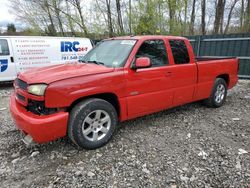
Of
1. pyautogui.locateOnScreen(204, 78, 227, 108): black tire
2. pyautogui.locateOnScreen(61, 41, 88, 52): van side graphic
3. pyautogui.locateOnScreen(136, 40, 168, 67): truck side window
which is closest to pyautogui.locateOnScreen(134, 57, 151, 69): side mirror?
pyautogui.locateOnScreen(136, 40, 168, 67): truck side window

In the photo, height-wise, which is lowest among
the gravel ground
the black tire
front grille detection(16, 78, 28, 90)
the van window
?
the gravel ground

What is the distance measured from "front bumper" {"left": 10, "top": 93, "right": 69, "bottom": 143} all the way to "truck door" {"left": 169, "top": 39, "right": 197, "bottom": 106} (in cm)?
239

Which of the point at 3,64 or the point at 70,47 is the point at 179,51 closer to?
the point at 70,47

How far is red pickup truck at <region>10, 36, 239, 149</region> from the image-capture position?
10.2 feet

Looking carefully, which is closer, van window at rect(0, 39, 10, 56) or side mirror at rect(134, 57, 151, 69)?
side mirror at rect(134, 57, 151, 69)

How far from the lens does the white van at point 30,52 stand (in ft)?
27.1

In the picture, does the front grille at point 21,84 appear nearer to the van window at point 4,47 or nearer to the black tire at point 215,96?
the black tire at point 215,96

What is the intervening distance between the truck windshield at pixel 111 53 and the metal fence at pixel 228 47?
23.0 feet

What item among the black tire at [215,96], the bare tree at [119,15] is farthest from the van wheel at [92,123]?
the bare tree at [119,15]

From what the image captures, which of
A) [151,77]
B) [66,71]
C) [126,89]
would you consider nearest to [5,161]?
[66,71]

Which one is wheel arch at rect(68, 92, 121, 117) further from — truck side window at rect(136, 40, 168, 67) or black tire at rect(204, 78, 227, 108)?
black tire at rect(204, 78, 227, 108)

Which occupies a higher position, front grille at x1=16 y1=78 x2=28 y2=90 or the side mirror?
the side mirror

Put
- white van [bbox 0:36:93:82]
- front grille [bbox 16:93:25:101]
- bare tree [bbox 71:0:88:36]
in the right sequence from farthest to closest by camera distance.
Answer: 1. bare tree [bbox 71:0:88:36]
2. white van [bbox 0:36:93:82]
3. front grille [bbox 16:93:25:101]

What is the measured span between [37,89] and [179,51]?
3.04 m
